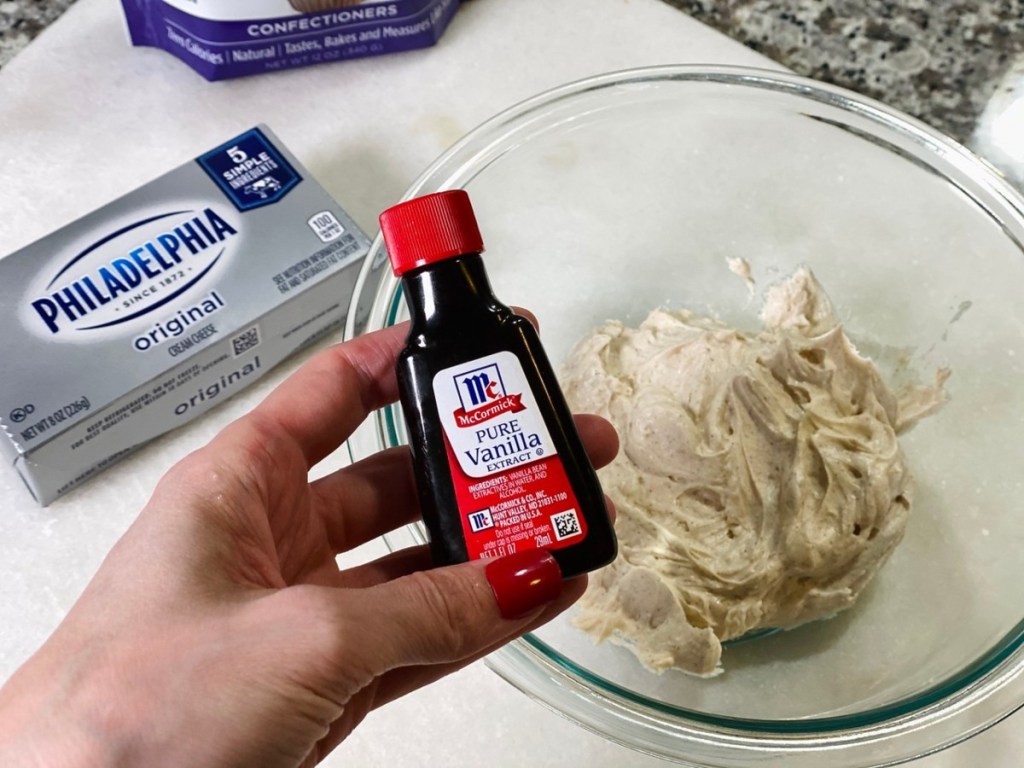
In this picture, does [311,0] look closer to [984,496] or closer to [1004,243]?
[1004,243]

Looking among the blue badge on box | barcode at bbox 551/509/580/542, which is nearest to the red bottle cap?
barcode at bbox 551/509/580/542

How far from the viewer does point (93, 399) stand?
983 millimetres

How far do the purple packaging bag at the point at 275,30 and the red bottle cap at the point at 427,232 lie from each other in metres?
0.75

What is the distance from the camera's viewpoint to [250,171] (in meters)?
1.15

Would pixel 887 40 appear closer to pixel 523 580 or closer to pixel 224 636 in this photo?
pixel 523 580

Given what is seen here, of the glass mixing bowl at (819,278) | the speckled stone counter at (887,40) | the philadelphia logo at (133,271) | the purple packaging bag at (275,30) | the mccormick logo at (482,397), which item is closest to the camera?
the mccormick logo at (482,397)

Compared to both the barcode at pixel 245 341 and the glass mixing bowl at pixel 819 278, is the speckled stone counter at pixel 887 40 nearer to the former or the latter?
the glass mixing bowl at pixel 819 278

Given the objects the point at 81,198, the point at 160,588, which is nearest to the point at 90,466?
the point at 81,198

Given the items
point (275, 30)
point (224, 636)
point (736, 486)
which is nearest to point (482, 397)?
point (224, 636)

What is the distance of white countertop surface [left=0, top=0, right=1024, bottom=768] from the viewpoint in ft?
3.49

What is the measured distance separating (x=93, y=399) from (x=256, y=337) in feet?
0.67

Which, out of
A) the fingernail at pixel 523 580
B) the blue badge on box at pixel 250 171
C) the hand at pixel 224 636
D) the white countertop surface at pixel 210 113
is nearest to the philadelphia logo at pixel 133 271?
the blue badge on box at pixel 250 171

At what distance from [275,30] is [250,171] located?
1.00ft

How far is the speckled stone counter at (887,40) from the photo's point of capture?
1404mm
